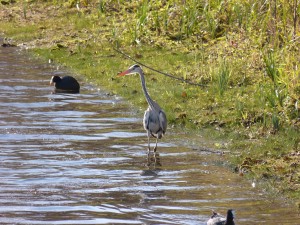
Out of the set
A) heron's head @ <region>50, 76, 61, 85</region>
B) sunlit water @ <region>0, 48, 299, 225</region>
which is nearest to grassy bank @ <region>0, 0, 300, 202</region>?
sunlit water @ <region>0, 48, 299, 225</region>

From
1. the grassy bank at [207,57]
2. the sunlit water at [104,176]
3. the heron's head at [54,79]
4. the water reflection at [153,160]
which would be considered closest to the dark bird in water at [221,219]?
the sunlit water at [104,176]

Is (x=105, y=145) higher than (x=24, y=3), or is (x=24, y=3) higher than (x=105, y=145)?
(x=24, y=3)

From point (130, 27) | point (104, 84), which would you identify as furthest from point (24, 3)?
point (104, 84)

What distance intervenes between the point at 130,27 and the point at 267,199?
14110 millimetres

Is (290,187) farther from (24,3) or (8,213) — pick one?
(24,3)

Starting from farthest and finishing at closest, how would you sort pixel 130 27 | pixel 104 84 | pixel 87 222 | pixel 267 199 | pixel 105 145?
pixel 130 27 → pixel 104 84 → pixel 105 145 → pixel 267 199 → pixel 87 222


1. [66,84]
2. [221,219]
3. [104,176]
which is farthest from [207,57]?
[221,219]

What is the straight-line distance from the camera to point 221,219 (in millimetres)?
9914

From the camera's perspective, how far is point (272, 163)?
13.3 m

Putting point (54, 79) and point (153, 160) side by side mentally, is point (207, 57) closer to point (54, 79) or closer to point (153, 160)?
point (54, 79)

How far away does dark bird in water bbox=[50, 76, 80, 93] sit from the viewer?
20.3m

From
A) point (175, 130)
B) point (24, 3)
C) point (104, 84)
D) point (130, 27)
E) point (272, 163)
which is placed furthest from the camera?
point (24, 3)

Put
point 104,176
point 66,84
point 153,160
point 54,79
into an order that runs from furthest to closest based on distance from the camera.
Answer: point 54,79, point 66,84, point 153,160, point 104,176

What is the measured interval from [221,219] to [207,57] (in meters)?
11.5
